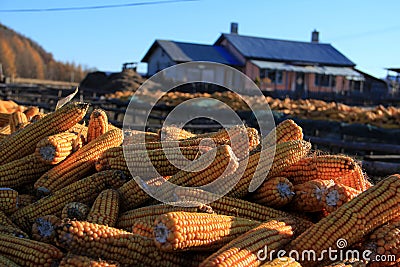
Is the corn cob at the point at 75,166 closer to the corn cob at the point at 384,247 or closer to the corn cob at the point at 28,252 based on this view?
the corn cob at the point at 28,252

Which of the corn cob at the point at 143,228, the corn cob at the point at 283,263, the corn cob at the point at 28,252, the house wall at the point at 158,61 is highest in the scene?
the house wall at the point at 158,61

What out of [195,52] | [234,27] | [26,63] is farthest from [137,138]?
[26,63]

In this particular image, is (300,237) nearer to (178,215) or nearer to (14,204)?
(178,215)

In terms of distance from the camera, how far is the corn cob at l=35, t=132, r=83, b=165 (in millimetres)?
3010

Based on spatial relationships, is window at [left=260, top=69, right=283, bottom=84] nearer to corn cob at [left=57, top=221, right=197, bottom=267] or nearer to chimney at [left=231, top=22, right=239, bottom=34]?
chimney at [left=231, top=22, right=239, bottom=34]

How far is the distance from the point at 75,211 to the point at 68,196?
25cm

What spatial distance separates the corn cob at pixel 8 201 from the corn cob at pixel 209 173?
0.83m

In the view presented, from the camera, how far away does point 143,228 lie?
2336 mm

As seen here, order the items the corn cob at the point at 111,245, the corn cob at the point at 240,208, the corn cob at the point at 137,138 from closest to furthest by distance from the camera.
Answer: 1. the corn cob at the point at 111,245
2. the corn cob at the point at 240,208
3. the corn cob at the point at 137,138

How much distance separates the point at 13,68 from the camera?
6619 cm

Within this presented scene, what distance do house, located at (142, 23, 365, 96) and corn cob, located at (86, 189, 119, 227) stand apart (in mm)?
35053

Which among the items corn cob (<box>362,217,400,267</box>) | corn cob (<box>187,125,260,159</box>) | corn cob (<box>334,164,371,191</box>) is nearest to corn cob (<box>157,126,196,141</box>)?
corn cob (<box>187,125,260,159</box>)

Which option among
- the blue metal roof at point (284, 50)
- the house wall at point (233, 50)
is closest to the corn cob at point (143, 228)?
the blue metal roof at point (284, 50)

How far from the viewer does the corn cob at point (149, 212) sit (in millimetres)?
2486
